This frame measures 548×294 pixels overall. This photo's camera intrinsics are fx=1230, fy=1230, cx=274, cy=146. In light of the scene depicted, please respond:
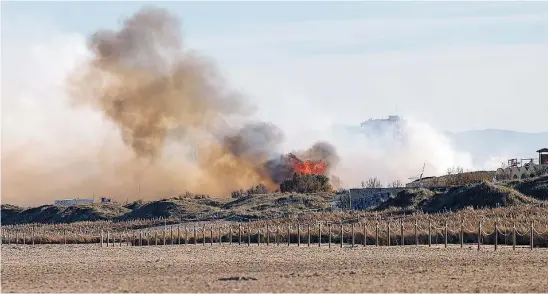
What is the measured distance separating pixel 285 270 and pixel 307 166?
259 ft

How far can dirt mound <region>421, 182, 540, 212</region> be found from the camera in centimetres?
7444

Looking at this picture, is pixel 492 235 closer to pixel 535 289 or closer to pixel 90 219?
pixel 535 289

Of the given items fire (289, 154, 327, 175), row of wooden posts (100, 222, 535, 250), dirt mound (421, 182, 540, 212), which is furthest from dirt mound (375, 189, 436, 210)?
fire (289, 154, 327, 175)

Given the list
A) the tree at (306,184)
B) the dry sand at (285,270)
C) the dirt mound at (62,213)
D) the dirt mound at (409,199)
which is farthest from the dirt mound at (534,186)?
the dirt mound at (62,213)

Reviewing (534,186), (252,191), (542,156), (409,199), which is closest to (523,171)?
(542,156)

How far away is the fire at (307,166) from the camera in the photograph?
11369 cm

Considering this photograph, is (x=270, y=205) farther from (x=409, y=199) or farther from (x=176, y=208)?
(x=409, y=199)

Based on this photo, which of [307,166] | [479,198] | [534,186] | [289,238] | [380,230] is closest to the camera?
[380,230]

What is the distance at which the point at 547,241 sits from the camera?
4747 centimetres

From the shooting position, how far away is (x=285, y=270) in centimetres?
3753

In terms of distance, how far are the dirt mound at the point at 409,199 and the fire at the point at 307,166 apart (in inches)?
1104

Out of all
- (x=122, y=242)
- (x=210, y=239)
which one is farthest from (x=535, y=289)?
(x=122, y=242)

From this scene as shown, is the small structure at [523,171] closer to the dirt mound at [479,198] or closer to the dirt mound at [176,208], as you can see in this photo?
the dirt mound at [479,198]

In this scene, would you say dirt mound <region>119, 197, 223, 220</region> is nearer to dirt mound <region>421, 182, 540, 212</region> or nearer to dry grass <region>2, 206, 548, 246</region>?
dry grass <region>2, 206, 548, 246</region>
